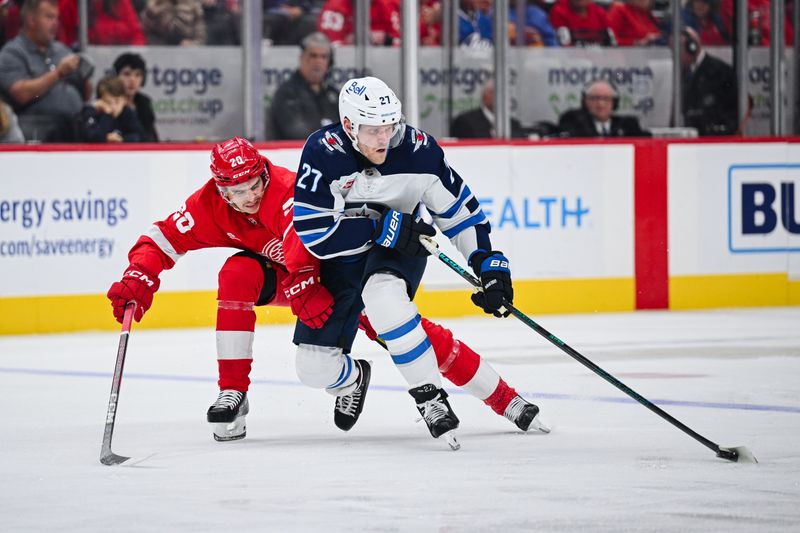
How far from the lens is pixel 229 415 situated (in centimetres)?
426

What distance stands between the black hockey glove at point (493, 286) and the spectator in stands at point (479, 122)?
4.17 meters

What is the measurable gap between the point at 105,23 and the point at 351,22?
139cm

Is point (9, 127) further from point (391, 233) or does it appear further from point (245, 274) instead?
point (391, 233)

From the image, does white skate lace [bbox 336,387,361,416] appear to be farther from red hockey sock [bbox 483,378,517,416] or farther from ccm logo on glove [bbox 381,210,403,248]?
ccm logo on glove [bbox 381,210,403,248]

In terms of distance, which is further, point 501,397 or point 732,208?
point 732,208

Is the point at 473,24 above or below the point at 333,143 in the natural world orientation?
above

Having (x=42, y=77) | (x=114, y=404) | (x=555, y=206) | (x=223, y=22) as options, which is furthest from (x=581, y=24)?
(x=114, y=404)

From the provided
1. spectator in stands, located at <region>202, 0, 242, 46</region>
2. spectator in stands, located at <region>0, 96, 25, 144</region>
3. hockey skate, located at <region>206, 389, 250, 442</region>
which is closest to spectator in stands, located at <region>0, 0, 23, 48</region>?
spectator in stands, located at <region>0, 96, 25, 144</region>

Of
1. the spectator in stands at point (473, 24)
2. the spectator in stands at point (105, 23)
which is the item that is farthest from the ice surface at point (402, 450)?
the spectator in stands at point (473, 24)

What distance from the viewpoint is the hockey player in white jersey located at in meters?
4.05

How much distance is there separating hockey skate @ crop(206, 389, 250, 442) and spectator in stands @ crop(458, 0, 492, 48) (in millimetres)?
4334

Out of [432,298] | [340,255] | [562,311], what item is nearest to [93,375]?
[340,255]

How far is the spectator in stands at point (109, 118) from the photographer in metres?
7.61

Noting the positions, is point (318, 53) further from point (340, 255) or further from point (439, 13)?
point (340, 255)
